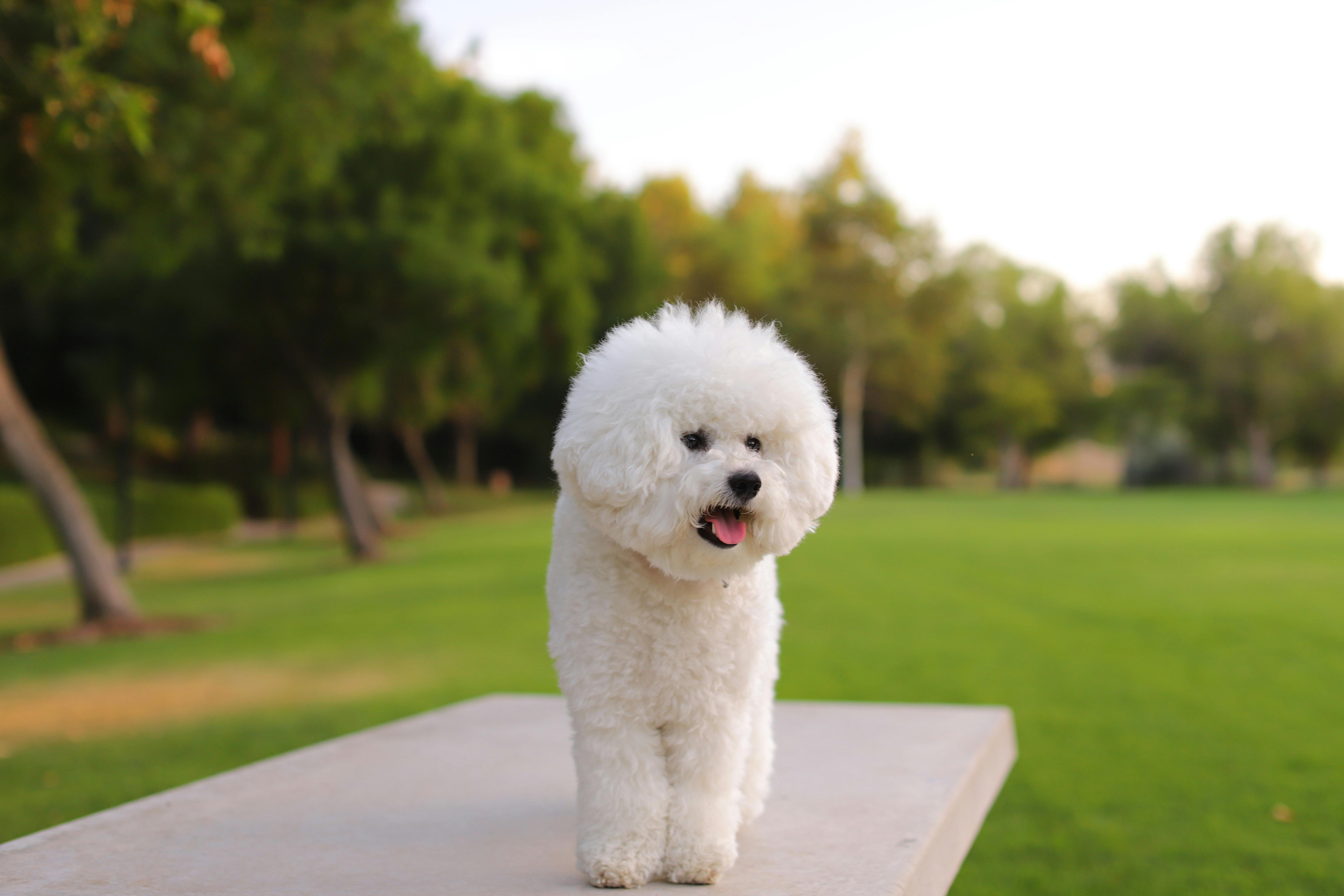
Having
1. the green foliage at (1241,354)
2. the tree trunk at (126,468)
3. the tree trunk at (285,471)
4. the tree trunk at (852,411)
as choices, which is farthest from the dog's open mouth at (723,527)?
the green foliage at (1241,354)

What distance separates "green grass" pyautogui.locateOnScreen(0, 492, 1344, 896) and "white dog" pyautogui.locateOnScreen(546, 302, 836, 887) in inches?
64.3

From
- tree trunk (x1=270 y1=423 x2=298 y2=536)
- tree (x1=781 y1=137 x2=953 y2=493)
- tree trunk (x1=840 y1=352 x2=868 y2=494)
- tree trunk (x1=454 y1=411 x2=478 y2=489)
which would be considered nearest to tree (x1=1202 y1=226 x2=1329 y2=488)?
tree (x1=781 y1=137 x2=953 y2=493)

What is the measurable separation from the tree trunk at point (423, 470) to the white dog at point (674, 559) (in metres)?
30.0

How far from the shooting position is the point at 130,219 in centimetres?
1393

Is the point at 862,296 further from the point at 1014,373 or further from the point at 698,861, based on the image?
the point at 698,861

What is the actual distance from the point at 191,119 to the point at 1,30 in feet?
5.62

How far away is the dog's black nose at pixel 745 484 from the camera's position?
9.25ft

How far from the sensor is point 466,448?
41562 millimetres

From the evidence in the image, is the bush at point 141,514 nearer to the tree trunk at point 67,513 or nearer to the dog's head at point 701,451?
the tree trunk at point 67,513

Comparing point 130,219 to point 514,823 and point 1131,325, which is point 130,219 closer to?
point 514,823

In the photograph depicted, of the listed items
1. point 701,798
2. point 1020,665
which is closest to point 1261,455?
point 1020,665

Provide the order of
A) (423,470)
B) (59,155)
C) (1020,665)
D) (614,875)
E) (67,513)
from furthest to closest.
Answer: (423,470)
(67,513)
(59,155)
(1020,665)
(614,875)

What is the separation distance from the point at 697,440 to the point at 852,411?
40.3 m

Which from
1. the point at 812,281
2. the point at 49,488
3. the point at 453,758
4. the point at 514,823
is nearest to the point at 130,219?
the point at 49,488
